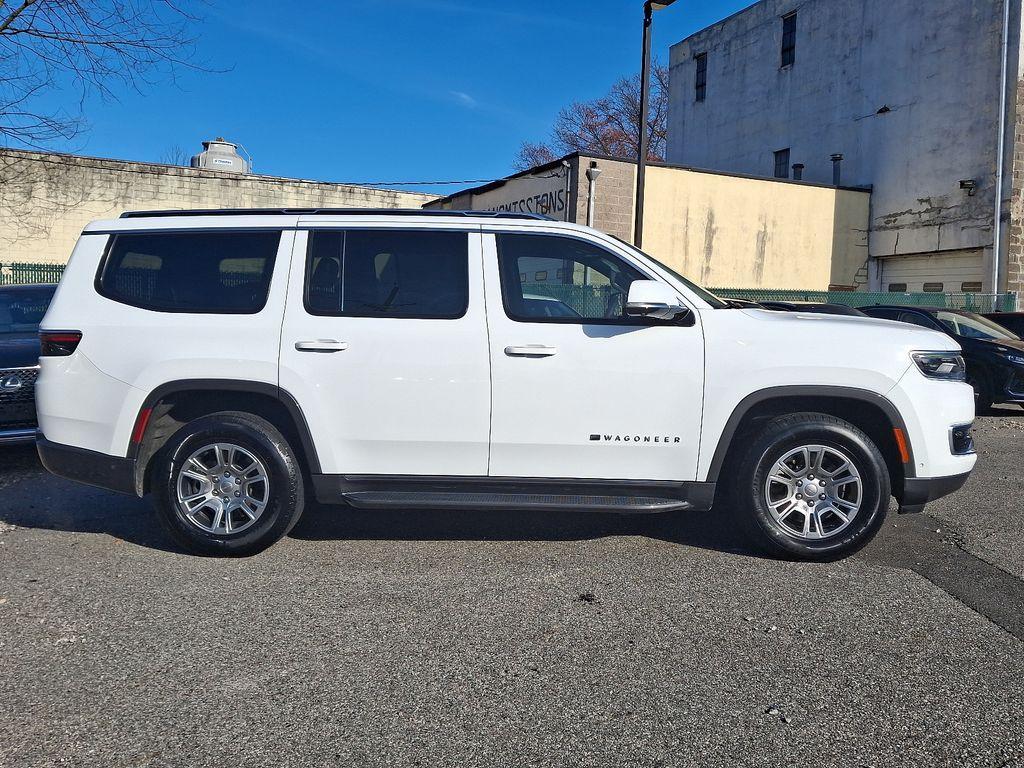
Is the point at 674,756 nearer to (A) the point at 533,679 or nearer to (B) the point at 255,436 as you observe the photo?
(A) the point at 533,679

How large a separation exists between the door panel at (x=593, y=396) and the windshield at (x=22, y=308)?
561 centimetres

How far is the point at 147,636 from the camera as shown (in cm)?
355

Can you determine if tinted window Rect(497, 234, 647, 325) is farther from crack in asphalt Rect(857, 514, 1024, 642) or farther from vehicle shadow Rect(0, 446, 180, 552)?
vehicle shadow Rect(0, 446, 180, 552)

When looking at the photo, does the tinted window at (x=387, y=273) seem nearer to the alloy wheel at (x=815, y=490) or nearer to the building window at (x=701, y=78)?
the alloy wheel at (x=815, y=490)

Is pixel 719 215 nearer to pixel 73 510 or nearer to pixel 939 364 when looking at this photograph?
pixel 939 364

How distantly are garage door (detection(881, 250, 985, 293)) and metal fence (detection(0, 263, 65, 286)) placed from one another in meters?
24.1

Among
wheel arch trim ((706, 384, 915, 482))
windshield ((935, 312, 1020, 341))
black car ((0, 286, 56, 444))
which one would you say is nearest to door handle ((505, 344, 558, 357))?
wheel arch trim ((706, 384, 915, 482))

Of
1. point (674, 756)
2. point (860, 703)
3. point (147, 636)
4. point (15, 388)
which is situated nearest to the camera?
point (674, 756)

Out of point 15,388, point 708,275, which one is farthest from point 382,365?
point 708,275

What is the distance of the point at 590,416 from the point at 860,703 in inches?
79.0

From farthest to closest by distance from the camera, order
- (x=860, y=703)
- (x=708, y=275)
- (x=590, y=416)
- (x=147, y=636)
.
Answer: (x=708, y=275), (x=590, y=416), (x=147, y=636), (x=860, y=703)

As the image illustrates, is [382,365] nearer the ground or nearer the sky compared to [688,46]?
nearer the ground

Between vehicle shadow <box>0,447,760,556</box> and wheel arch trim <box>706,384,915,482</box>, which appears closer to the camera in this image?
wheel arch trim <box>706,384,915,482</box>

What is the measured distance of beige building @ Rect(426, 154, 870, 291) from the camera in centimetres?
2130
